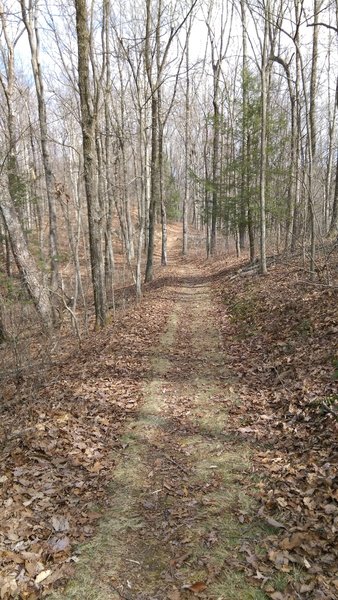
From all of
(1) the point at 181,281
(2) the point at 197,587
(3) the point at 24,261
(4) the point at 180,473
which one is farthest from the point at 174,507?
(1) the point at 181,281

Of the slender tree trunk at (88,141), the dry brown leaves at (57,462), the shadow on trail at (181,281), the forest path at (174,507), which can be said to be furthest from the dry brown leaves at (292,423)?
the shadow on trail at (181,281)

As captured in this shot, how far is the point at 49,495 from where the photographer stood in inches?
168

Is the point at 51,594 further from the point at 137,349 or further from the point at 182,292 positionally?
the point at 182,292

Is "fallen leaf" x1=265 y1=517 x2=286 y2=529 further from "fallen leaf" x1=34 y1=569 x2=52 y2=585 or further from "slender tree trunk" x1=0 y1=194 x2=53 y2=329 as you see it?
"slender tree trunk" x1=0 y1=194 x2=53 y2=329

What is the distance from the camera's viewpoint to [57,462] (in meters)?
4.83

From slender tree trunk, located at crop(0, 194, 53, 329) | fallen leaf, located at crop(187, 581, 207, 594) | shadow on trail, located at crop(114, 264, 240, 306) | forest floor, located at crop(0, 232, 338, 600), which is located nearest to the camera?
fallen leaf, located at crop(187, 581, 207, 594)

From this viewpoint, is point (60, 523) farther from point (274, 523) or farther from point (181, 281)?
point (181, 281)

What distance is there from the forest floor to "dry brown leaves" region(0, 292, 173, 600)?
Answer: 0.06 ft

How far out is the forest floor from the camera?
3363 mm

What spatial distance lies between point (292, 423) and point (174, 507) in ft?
6.87

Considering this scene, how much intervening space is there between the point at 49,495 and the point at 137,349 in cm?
497

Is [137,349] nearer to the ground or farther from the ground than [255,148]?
nearer to the ground

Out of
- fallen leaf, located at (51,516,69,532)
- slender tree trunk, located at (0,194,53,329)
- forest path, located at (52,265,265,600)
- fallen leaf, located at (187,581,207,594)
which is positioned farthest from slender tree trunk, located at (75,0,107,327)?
fallen leaf, located at (187,581,207,594)

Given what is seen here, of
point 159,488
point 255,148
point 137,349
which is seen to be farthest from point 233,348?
point 255,148
